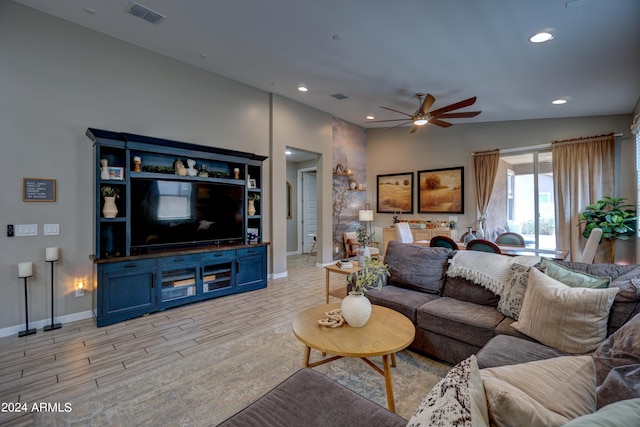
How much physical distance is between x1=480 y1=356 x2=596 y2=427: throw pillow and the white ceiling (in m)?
2.95

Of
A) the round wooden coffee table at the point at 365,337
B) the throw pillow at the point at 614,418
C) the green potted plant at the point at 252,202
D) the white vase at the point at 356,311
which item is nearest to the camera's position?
the throw pillow at the point at 614,418

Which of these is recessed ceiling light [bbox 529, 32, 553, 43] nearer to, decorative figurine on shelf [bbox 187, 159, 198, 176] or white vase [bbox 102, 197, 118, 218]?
decorative figurine on shelf [bbox 187, 159, 198, 176]

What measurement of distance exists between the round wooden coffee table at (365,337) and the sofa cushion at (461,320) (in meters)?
0.34

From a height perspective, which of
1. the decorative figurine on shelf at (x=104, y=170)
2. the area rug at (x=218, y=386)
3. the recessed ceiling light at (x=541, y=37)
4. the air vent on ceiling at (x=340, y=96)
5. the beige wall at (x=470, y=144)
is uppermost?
the air vent on ceiling at (x=340, y=96)

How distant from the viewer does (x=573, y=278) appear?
2.09m

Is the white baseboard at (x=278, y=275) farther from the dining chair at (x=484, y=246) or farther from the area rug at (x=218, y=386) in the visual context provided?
the dining chair at (x=484, y=246)

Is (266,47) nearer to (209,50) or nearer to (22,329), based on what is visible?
(209,50)

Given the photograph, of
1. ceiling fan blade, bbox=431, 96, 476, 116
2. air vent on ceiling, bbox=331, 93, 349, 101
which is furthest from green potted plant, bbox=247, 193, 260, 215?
ceiling fan blade, bbox=431, 96, 476, 116

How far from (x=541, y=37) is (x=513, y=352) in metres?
3.07

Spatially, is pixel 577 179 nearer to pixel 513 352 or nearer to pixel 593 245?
pixel 593 245

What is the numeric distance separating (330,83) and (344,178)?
2.86 m

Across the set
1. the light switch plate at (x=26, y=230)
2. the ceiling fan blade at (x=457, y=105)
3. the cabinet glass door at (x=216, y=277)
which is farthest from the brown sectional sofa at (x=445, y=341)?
the light switch plate at (x=26, y=230)

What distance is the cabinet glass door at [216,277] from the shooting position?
13.8 feet

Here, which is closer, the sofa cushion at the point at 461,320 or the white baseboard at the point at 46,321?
the sofa cushion at the point at 461,320
